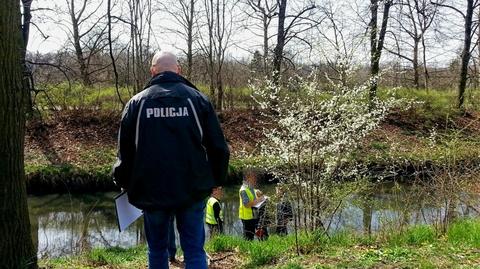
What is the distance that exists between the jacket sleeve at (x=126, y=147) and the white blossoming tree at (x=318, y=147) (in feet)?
11.4

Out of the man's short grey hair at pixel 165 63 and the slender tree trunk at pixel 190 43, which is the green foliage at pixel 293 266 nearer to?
the man's short grey hair at pixel 165 63

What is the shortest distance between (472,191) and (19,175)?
6883mm

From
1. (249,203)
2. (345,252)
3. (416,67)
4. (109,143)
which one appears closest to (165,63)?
(345,252)

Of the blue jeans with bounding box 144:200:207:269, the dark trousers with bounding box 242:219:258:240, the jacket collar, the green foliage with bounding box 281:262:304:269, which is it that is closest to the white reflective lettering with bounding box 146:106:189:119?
the jacket collar

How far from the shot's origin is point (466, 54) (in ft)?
78.1

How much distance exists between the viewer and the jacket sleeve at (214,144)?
3.40m

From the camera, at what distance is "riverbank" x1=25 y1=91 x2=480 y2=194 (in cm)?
1363

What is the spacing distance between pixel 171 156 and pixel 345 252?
8.79 ft

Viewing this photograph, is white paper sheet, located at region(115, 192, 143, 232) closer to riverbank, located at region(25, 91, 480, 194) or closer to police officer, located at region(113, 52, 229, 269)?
police officer, located at region(113, 52, 229, 269)

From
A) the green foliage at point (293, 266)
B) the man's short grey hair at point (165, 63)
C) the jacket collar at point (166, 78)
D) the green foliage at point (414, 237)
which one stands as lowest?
the green foliage at point (414, 237)

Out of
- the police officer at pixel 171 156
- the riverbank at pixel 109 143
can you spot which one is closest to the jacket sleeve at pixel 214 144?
the police officer at pixel 171 156

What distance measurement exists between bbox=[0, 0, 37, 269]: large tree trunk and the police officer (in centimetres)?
96

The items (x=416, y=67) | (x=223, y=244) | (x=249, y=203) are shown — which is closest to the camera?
(x=223, y=244)

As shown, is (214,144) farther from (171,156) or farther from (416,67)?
(416,67)
